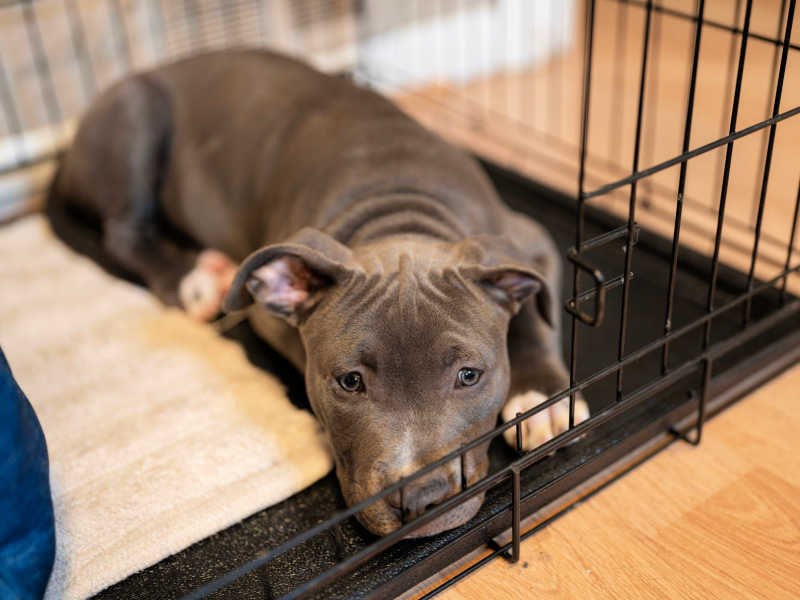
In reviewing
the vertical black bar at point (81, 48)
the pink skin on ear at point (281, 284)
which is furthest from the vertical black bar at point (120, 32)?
the pink skin on ear at point (281, 284)

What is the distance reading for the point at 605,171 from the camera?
11.5ft

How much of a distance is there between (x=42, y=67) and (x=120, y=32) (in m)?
0.34

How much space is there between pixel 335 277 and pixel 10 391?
2.11ft

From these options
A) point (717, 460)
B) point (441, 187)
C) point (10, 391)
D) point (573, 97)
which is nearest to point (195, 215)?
point (441, 187)

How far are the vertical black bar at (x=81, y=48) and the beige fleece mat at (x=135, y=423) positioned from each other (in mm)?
1166

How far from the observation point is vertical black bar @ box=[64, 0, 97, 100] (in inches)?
143

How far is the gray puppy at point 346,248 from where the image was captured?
1.75 metres

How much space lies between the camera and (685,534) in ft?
6.27

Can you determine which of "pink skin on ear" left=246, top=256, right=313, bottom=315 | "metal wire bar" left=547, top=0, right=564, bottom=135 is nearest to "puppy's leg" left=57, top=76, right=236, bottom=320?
"pink skin on ear" left=246, top=256, right=313, bottom=315

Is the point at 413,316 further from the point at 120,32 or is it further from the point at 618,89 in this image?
the point at 618,89

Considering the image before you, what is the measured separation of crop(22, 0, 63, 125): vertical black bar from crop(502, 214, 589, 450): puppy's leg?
235 centimetres

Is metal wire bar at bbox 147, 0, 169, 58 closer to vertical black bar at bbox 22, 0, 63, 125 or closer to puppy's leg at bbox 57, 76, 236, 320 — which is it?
vertical black bar at bbox 22, 0, 63, 125

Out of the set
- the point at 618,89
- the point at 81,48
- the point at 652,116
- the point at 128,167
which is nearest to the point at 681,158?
the point at 128,167

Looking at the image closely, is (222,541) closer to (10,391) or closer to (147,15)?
(10,391)
